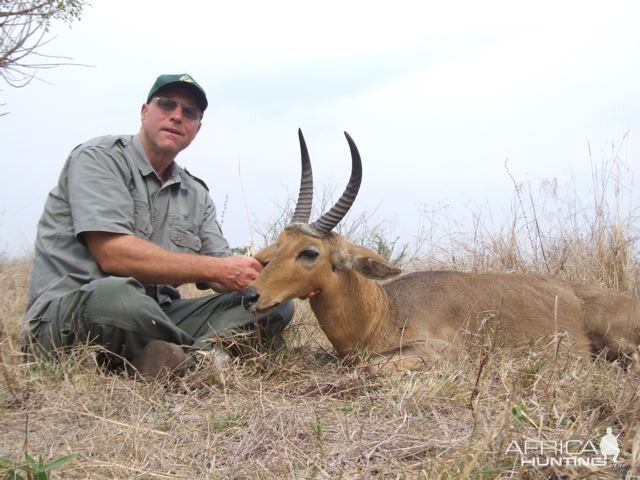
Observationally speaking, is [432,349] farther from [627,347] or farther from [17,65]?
[17,65]

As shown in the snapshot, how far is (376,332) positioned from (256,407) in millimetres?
2016

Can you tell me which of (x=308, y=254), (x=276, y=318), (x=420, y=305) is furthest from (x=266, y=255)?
(x=420, y=305)

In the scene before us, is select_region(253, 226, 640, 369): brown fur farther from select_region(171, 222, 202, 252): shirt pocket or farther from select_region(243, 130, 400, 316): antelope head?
select_region(171, 222, 202, 252): shirt pocket

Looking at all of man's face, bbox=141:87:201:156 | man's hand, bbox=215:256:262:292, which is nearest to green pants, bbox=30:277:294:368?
man's hand, bbox=215:256:262:292

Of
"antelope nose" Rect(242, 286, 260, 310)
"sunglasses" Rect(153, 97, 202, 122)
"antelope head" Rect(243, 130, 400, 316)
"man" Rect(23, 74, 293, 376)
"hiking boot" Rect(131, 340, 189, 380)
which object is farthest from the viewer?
"sunglasses" Rect(153, 97, 202, 122)

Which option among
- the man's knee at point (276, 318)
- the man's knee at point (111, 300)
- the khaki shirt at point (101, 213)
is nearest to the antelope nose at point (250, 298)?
the man's knee at point (276, 318)

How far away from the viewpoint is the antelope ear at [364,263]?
541cm

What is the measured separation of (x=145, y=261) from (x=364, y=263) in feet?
5.43

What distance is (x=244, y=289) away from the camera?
5.16m

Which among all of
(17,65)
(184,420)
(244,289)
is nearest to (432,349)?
(244,289)

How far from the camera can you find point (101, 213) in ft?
16.1

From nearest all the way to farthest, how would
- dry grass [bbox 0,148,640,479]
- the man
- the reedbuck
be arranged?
1. dry grass [bbox 0,148,640,479]
2. the man
3. the reedbuck

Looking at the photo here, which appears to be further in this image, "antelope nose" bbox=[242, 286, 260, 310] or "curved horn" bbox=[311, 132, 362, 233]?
"curved horn" bbox=[311, 132, 362, 233]

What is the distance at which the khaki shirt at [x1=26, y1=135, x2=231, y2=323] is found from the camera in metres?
4.95
